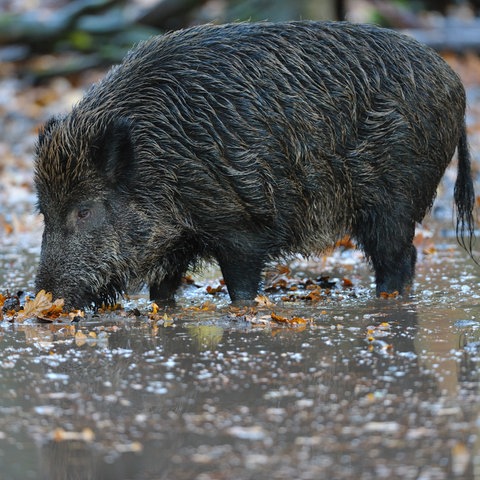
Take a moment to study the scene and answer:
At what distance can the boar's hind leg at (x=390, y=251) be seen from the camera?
22.6 ft

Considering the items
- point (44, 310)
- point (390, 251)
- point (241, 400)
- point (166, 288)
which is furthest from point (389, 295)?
point (241, 400)

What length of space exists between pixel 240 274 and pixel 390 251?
1056 millimetres

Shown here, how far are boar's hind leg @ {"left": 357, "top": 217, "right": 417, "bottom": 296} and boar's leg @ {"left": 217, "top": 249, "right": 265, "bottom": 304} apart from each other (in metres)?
0.87

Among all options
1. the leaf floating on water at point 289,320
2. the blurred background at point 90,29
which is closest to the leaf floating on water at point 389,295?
the leaf floating on water at point 289,320

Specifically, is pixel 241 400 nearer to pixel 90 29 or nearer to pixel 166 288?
pixel 166 288

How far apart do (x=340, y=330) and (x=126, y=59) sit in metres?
2.58

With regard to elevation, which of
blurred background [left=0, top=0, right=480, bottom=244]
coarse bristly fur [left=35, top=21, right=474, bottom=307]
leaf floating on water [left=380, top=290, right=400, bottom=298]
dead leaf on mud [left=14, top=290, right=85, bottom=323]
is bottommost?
leaf floating on water [left=380, top=290, right=400, bottom=298]

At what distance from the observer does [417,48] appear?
7.02 m

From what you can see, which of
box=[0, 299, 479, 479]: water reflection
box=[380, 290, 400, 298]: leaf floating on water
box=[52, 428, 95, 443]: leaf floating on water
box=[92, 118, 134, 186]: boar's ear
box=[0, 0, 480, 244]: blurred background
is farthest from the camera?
box=[0, 0, 480, 244]: blurred background

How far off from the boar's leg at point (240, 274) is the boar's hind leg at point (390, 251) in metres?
0.87

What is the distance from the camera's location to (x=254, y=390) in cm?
431

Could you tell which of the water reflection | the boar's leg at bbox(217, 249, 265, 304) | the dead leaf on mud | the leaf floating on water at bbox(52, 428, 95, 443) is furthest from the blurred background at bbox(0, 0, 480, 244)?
the leaf floating on water at bbox(52, 428, 95, 443)

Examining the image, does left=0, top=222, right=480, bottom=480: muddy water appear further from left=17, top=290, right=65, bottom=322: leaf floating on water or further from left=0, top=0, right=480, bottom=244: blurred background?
left=0, top=0, right=480, bottom=244: blurred background

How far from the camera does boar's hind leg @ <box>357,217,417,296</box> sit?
22.6 feet
